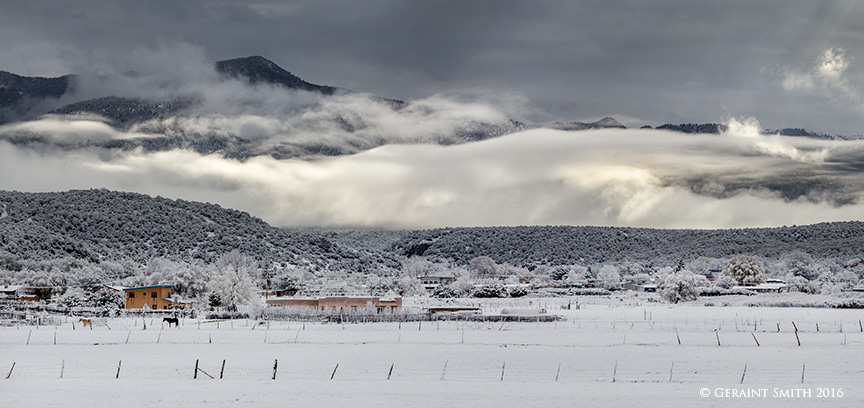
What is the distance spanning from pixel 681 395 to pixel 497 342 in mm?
22916

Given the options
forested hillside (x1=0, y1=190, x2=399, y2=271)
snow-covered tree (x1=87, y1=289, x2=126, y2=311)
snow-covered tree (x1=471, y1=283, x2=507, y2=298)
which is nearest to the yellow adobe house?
snow-covered tree (x1=87, y1=289, x2=126, y2=311)

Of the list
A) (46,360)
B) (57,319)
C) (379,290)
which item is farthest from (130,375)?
(379,290)

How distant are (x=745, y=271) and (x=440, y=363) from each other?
106 metres

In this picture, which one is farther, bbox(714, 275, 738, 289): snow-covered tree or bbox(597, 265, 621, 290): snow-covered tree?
bbox(597, 265, 621, 290): snow-covered tree

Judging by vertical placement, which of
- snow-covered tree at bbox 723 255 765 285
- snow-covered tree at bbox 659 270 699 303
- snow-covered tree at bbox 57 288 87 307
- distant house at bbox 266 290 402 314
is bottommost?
snow-covered tree at bbox 57 288 87 307

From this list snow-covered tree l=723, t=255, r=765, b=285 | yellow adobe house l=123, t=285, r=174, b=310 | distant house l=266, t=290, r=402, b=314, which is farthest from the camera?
snow-covered tree l=723, t=255, r=765, b=285

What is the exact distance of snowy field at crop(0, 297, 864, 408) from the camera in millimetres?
31891

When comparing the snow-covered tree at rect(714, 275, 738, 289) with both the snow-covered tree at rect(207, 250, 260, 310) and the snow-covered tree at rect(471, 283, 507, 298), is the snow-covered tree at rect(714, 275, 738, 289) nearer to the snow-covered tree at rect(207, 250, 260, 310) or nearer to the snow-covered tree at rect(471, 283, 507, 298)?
the snow-covered tree at rect(471, 283, 507, 298)

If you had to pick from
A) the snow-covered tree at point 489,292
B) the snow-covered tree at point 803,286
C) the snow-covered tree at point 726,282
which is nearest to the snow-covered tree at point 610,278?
the snow-covered tree at point 726,282

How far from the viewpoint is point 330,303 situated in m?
89.0

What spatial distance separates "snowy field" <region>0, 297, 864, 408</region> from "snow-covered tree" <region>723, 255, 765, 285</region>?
207 feet

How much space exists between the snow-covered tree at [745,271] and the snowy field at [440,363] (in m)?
63.2

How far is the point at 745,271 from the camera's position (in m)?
137

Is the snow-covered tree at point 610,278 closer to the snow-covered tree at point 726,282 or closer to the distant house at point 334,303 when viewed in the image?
the snow-covered tree at point 726,282
